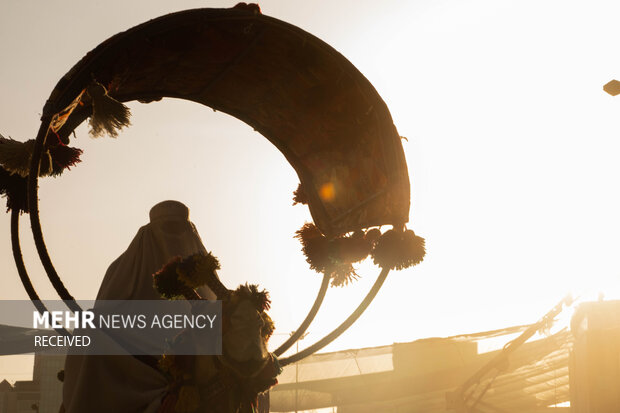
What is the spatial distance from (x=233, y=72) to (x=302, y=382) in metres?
16.2

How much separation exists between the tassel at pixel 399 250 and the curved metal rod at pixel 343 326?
0.09m

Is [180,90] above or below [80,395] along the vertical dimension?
above

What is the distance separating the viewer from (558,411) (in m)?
21.6

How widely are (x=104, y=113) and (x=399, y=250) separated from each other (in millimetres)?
2617

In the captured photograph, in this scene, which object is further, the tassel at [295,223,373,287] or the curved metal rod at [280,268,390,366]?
the tassel at [295,223,373,287]

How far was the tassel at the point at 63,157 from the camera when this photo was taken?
16.5 feet

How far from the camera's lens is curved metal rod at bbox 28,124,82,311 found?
4.46m

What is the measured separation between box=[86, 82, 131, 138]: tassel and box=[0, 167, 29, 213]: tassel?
0.71 meters

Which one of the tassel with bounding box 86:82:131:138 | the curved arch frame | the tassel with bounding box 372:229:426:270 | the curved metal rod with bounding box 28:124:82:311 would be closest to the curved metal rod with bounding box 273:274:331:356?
the curved arch frame

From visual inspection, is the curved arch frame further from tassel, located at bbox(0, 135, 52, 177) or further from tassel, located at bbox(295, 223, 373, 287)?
tassel, located at bbox(0, 135, 52, 177)

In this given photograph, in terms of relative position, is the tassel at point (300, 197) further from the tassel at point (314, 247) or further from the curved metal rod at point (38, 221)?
the curved metal rod at point (38, 221)

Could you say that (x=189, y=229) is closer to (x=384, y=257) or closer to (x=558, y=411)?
(x=384, y=257)

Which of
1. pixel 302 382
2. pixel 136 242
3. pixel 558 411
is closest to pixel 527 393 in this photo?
pixel 558 411

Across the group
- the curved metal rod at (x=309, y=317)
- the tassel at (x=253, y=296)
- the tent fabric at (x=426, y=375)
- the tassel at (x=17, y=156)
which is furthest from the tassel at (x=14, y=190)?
the tent fabric at (x=426, y=375)
